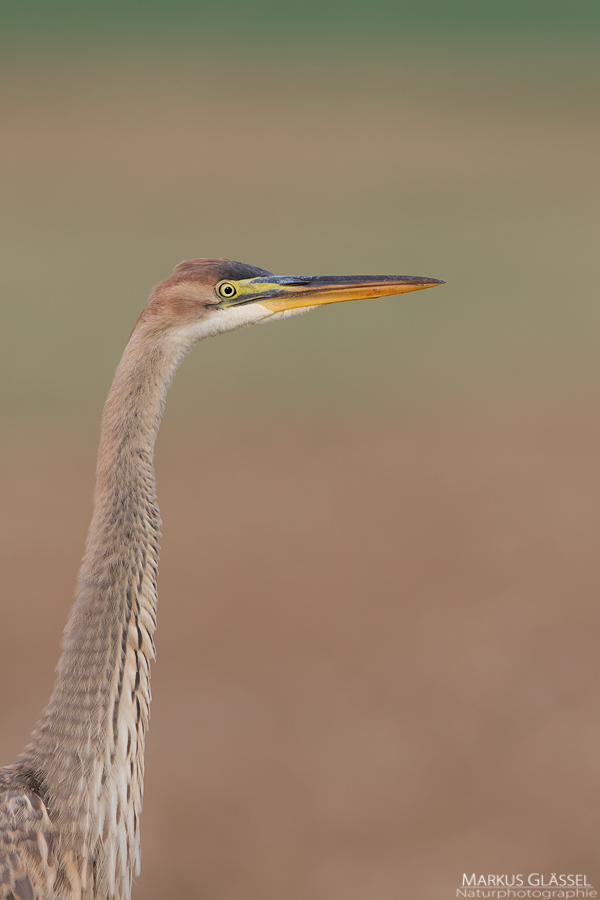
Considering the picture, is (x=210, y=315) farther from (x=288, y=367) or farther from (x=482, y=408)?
(x=288, y=367)

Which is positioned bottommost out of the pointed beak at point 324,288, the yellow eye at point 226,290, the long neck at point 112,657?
the long neck at point 112,657

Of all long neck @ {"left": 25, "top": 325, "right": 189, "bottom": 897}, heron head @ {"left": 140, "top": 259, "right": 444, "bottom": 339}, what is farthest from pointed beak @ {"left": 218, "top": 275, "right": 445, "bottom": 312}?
long neck @ {"left": 25, "top": 325, "right": 189, "bottom": 897}

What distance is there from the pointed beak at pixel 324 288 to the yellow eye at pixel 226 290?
0.07m

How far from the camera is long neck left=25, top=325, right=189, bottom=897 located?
190cm

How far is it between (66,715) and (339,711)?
2.60m

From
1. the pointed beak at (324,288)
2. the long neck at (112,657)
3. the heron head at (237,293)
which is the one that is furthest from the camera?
the pointed beak at (324,288)

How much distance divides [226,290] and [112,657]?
0.77 metres

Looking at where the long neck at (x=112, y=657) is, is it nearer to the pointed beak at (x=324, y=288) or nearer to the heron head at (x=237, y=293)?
the heron head at (x=237, y=293)

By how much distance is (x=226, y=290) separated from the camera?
211cm

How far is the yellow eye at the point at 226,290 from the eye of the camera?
210cm

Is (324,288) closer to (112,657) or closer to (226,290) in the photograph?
(226,290)

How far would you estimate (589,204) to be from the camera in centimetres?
1557

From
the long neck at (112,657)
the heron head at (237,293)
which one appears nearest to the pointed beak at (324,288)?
the heron head at (237,293)

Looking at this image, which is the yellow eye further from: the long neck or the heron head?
the long neck
